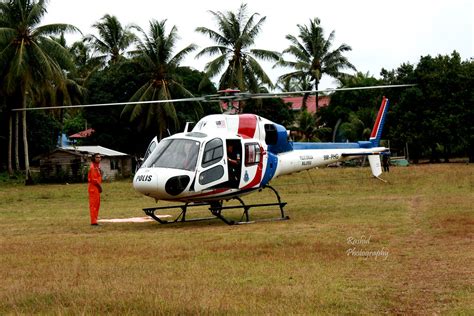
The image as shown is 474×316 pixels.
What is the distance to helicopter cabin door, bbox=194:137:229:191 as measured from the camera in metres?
15.7

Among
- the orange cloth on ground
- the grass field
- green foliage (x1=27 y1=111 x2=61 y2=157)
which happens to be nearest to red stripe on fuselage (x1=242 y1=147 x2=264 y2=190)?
the grass field

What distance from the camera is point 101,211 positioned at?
2173 cm

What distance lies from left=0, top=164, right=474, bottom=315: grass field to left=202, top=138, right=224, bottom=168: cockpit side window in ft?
4.84

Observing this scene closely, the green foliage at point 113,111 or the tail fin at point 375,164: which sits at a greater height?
the green foliage at point 113,111

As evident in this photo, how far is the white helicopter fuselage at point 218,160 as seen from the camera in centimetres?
1530

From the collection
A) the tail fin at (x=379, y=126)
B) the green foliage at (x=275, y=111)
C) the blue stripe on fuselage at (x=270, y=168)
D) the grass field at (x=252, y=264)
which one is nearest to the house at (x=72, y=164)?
the green foliage at (x=275, y=111)

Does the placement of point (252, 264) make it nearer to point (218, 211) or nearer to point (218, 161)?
point (218, 161)

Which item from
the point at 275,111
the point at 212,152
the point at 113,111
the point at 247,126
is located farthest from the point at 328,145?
the point at 275,111

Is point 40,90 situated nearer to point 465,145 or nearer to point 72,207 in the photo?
point 72,207

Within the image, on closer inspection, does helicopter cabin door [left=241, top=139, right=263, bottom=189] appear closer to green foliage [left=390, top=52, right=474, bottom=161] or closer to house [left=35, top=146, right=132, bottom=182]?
house [left=35, top=146, right=132, bottom=182]

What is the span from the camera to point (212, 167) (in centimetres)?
1591

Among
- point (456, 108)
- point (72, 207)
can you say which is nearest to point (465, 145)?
point (456, 108)

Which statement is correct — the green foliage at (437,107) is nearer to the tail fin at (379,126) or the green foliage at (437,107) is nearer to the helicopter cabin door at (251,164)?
the tail fin at (379,126)

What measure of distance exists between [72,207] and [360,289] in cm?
1759
